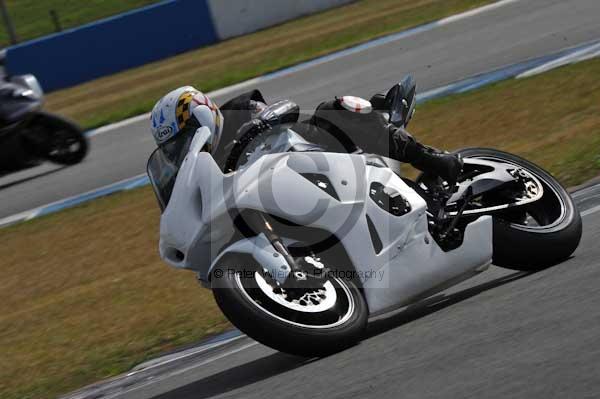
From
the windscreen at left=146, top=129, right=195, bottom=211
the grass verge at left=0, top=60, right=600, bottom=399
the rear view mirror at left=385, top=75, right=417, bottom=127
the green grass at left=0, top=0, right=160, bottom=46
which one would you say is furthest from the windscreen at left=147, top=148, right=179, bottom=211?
the green grass at left=0, top=0, right=160, bottom=46

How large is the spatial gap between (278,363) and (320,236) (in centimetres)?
60

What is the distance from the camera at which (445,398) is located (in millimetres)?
3297

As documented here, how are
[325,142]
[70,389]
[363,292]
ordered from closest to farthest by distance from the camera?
[363,292]
[325,142]
[70,389]

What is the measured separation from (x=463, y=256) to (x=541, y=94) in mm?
5422

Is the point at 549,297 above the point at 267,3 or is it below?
above

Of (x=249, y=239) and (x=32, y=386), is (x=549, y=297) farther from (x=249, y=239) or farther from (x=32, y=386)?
(x=32, y=386)

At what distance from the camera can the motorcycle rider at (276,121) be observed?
4.77 m

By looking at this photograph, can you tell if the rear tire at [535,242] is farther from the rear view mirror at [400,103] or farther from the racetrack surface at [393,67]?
the racetrack surface at [393,67]

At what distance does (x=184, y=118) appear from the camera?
187 inches

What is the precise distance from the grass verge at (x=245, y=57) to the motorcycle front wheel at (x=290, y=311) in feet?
36.0

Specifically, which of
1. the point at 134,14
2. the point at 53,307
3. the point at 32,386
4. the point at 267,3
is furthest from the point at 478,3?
the point at 32,386

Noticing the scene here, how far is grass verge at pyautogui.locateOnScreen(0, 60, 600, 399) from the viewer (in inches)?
244

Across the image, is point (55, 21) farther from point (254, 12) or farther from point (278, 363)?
point (278, 363)

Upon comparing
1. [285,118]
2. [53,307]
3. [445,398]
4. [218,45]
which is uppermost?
[285,118]
